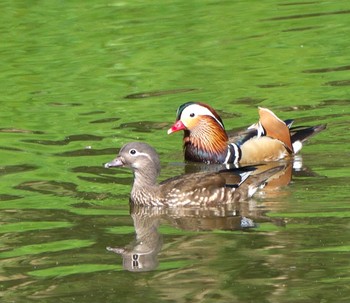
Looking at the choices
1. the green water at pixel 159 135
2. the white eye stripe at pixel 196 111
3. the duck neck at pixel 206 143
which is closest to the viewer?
the green water at pixel 159 135

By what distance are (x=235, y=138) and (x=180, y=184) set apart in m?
2.63

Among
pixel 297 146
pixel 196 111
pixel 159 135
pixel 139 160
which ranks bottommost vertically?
pixel 297 146

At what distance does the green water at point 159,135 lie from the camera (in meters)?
9.95

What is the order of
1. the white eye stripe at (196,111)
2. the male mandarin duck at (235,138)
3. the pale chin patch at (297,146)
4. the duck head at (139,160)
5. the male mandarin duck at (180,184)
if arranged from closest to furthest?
the male mandarin duck at (180,184) → the duck head at (139,160) → the pale chin patch at (297,146) → the male mandarin duck at (235,138) → the white eye stripe at (196,111)

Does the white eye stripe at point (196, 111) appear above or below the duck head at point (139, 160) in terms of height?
above

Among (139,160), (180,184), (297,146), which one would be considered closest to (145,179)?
(139,160)

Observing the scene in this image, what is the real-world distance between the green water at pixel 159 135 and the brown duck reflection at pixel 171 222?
5 centimetres

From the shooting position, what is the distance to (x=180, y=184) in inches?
497

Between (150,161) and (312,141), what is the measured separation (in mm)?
2936

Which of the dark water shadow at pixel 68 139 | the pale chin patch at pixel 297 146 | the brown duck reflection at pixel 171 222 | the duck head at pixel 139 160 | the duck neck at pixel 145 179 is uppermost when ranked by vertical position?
the duck head at pixel 139 160

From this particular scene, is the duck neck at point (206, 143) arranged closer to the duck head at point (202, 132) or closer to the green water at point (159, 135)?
the duck head at point (202, 132)

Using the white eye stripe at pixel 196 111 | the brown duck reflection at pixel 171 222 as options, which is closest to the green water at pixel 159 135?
the brown duck reflection at pixel 171 222

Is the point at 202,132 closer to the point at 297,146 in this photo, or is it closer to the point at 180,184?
the point at 297,146

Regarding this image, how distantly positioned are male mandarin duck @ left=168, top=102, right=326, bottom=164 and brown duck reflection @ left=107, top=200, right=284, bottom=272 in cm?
244
